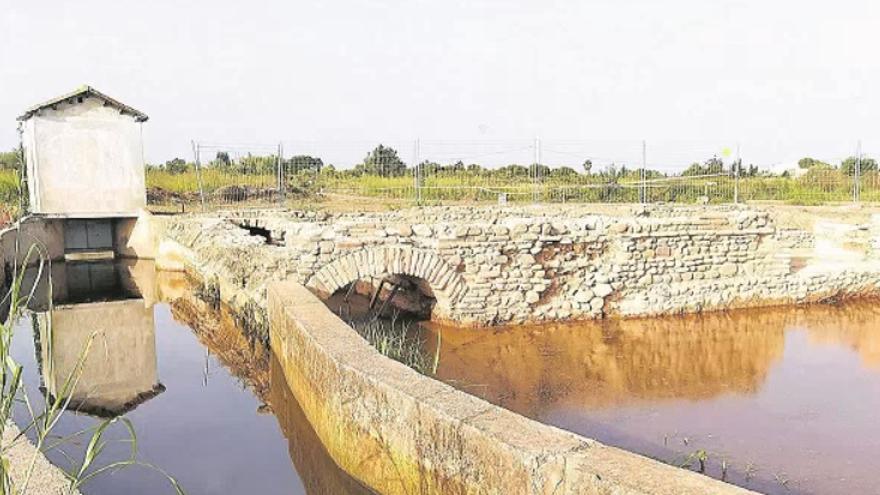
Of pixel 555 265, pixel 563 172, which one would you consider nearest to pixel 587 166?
pixel 563 172

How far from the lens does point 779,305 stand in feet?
34.3

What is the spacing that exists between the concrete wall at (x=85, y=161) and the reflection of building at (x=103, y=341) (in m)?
2.15

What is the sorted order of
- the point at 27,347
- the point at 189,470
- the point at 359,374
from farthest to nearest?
the point at 27,347 → the point at 189,470 → the point at 359,374

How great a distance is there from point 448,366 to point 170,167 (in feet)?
74.7

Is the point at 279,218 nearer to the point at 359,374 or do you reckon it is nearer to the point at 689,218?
the point at 689,218

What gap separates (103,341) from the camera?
21.2ft

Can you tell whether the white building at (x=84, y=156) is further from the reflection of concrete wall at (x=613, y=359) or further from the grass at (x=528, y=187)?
the reflection of concrete wall at (x=613, y=359)

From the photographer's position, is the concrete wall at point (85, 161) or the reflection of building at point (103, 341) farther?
the concrete wall at point (85, 161)

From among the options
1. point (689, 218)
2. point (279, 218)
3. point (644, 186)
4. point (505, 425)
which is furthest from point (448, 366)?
point (644, 186)

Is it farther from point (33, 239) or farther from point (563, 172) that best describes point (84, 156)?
point (563, 172)

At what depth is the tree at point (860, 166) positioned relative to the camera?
2298 cm

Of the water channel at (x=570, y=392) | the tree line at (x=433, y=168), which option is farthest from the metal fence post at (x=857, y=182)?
the water channel at (x=570, y=392)

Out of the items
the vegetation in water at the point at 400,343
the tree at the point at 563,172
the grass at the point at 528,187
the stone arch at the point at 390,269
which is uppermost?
the tree at the point at 563,172

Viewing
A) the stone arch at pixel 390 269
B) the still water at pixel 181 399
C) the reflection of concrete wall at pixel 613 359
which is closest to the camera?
the still water at pixel 181 399
